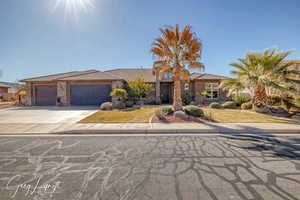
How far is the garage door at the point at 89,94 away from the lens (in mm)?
16359

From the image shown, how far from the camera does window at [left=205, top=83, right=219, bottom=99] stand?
1809 cm

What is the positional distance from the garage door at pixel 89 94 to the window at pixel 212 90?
1421 centimetres

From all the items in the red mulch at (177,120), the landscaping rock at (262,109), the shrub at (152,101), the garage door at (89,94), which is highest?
the garage door at (89,94)

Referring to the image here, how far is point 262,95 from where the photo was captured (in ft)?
33.9

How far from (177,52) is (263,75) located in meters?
6.84

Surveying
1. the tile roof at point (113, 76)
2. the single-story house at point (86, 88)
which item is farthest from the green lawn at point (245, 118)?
the tile roof at point (113, 76)

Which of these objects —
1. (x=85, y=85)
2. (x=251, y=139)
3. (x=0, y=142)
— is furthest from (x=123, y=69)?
(x=251, y=139)

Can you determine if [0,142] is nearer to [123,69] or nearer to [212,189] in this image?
[212,189]

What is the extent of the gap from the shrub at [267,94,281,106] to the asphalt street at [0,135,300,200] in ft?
28.4

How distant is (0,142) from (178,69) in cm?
1021

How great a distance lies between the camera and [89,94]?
16.5 meters

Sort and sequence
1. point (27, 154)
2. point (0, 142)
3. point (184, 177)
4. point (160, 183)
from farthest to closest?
point (0, 142), point (27, 154), point (184, 177), point (160, 183)

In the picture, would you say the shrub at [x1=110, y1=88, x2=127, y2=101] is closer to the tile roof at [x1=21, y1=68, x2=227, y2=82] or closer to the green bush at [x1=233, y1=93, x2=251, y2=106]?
the tile roof at [x1=21, y1=68, x2=227, y2=82]

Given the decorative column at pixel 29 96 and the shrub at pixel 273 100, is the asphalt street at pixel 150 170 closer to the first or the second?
the shrub at pixel 273 100
